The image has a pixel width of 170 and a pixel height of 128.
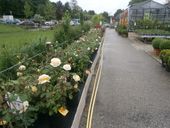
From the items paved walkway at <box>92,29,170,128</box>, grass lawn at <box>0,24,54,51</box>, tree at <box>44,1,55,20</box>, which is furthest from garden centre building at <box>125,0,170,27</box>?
tree at <box>44,1,55,20</box>

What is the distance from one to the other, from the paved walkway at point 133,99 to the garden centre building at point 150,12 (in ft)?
114

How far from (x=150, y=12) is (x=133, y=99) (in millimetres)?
41438

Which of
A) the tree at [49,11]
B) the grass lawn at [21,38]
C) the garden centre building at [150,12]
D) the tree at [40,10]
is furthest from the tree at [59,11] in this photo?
the grass lawn at [21,38]

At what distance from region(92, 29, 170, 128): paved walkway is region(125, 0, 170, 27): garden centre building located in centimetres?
3470

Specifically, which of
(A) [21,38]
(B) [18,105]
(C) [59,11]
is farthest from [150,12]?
(C) [59,11]

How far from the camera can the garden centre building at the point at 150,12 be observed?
4734 centimetres

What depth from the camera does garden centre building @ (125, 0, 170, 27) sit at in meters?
47.3

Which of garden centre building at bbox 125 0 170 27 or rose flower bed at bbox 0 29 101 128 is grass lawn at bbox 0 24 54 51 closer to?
rose flower bed at bbox 0 29 101 128

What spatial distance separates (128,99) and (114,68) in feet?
20.6

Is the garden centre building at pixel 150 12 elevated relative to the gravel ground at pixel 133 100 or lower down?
elevated

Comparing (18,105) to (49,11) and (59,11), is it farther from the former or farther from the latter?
(59,11)

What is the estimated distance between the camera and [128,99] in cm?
901

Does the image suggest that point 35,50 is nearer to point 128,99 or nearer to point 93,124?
point 128,99

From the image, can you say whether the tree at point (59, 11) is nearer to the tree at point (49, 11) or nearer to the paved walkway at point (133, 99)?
the tree at point (49, 11)
